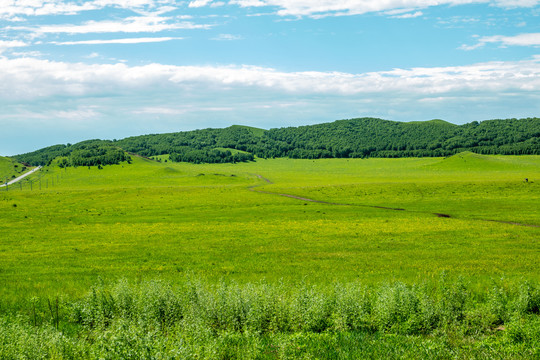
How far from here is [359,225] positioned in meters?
48.5

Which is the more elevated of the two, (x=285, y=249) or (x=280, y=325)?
(x=280, y=325)

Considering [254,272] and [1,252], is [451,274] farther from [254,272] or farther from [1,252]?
[1,252]

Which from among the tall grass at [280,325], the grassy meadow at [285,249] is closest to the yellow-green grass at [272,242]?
the grassy meadow at [285,249]

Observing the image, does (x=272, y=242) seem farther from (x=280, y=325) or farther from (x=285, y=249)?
(x=280, y=325)

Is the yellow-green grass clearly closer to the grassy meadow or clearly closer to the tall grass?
the grassy meadow

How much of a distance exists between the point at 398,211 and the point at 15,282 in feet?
170

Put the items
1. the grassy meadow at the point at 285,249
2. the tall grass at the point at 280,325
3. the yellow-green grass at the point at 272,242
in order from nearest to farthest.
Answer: the tall grass at the point at 280,325 → the grassy meadow at the point at 285,249 → the yellow-green grass at the point at 272,242

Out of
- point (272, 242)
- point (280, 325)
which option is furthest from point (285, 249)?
point (280, 325)

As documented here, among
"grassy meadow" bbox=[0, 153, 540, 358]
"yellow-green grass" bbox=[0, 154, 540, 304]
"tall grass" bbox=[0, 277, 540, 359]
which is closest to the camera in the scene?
"tall grass" bbox=[0, 277, 540, 359]

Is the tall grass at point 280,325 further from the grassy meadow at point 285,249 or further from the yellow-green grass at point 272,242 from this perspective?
the yellow-green grass at point 272,242

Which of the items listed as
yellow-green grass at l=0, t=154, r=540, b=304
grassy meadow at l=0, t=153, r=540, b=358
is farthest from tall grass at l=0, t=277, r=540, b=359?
yellow-green grass at l=0, t=154, r=540, b=304

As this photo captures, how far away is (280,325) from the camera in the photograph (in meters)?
16.7

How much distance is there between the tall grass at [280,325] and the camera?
13305 millimetres

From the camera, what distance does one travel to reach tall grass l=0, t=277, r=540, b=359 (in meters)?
13.3
